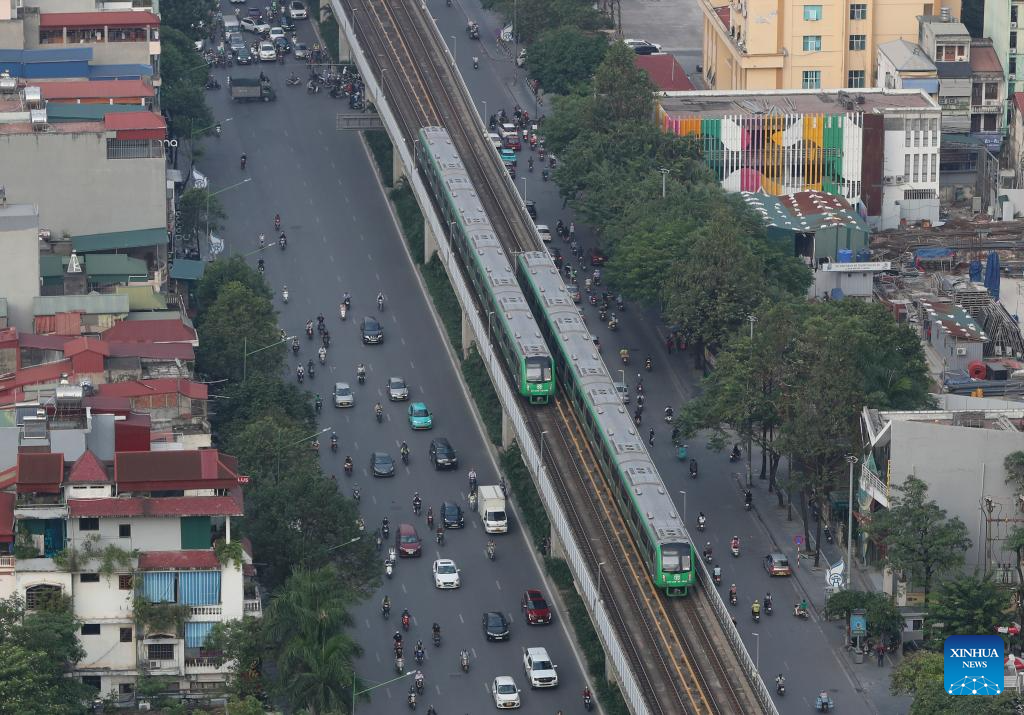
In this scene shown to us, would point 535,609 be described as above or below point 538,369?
below

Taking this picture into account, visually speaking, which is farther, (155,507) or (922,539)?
(922,539)

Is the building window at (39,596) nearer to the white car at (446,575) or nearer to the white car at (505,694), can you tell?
the white car at (505,694)

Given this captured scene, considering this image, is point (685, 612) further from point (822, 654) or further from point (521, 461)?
point (521, 461)

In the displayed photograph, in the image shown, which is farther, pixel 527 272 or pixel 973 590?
pixel 527 272

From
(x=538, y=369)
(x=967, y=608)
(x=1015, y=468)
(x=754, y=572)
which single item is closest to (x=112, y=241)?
(x=538, y=369)

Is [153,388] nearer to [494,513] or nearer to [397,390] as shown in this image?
[494,513]

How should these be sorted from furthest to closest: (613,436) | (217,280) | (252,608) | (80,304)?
(217,280), (80,304), (613,436), (252,608)

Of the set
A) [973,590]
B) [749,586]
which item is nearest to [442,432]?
[749,586]

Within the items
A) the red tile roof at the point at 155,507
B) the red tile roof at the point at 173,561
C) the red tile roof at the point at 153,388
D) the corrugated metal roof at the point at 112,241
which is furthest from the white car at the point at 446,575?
the corrugated metal roof at the point at 112,241
